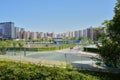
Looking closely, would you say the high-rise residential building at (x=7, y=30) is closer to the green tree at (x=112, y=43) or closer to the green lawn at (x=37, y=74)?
the green tree at (x=112, y=43)

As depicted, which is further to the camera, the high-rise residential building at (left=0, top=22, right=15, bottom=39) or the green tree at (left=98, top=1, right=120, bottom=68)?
A: the high-rise residential building at (left=0, top=22, right=15, bottom=39)

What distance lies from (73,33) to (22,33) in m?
51.9

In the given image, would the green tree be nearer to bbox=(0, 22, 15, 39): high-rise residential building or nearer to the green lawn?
the green lawn

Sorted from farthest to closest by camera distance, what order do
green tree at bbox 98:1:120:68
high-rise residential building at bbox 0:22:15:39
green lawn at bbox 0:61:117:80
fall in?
high-rise residential building at bbox 0:22:15:39 → green tree at bbox 98:1:120:68 → green lawn at bbox 0:61:117:80

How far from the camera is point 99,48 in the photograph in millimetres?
13922

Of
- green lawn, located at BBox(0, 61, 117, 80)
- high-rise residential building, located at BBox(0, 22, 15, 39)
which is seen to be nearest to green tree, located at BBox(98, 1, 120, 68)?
green lawn, located at BBox(0, 61, 117, 80)

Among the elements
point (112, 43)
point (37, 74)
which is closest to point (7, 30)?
point (112, 43)

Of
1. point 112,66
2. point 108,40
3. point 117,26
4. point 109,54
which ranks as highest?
Answer: point 117,26

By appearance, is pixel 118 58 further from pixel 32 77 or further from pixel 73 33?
pixel 73 33

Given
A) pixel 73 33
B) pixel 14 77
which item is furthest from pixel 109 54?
pixel 73 33

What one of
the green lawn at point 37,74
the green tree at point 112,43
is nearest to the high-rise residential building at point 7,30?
the green tree at point 112,43

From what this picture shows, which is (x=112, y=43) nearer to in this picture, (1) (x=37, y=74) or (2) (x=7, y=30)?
(1) (x=37, y=74)

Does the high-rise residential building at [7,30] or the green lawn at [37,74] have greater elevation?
the high-rise residential building at [7,30]

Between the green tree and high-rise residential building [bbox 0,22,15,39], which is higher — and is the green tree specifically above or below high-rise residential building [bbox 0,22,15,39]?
below
